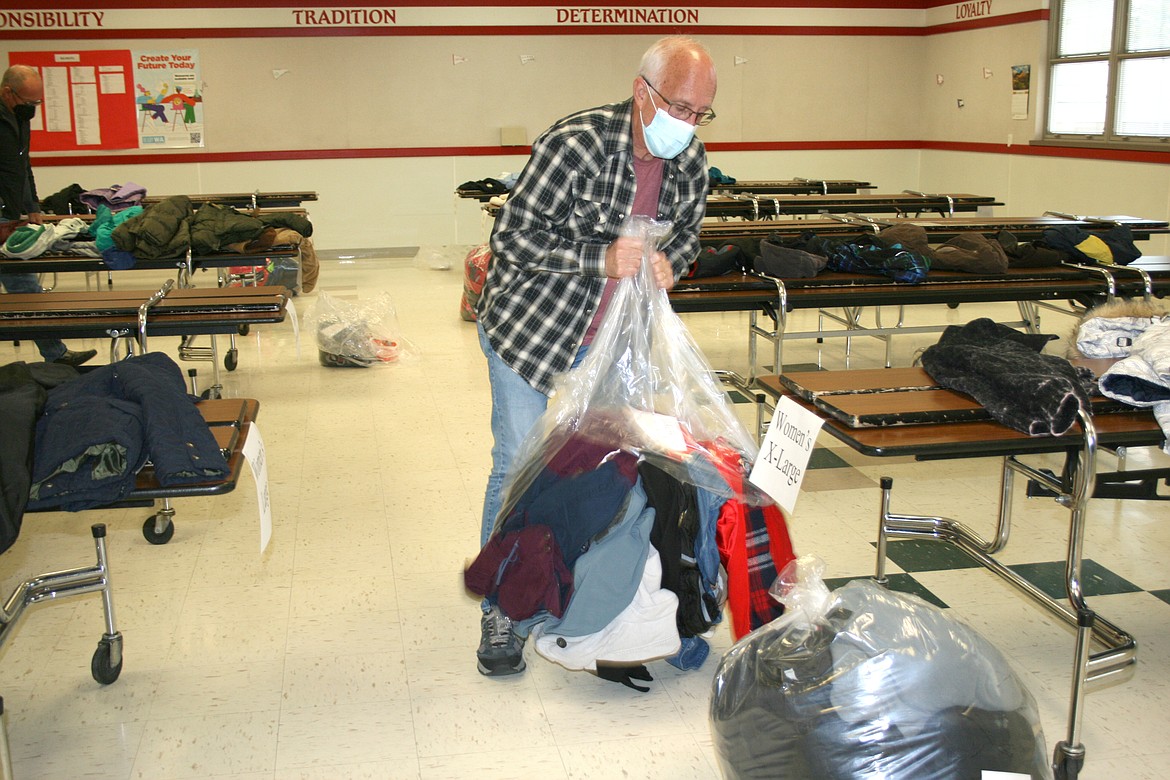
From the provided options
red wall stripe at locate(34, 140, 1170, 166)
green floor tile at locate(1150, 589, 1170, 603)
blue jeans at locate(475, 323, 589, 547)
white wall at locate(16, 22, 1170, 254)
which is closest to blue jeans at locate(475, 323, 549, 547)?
blue jeans at locate(475, 323, 589, 547)

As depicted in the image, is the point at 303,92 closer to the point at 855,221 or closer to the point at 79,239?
the point at 79,239

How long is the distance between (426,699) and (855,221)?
406 centimetres

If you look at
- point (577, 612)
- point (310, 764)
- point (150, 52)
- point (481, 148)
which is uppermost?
point (150, 52)

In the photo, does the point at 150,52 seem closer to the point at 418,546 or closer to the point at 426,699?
the point at 418,546

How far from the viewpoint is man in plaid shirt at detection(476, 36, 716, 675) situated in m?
2.16

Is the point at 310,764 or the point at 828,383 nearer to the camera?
the point at 310,764

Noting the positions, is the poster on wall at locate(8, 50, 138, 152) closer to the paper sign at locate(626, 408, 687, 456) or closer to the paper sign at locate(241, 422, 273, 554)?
the paper sign at locate(241, 422, 273, 554)

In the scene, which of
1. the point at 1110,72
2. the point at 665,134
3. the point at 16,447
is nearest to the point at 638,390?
the point at 665,134

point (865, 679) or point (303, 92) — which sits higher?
point (303, 92)

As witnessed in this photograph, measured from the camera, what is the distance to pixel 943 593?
9.17 ft

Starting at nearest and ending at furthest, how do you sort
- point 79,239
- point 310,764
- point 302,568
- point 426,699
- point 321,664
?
point 310,764 < point 426,699 < point 321,664 < point 302,568 < point 79,239

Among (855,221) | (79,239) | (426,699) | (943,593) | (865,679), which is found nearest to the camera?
(865,679)

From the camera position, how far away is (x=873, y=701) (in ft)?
5.15

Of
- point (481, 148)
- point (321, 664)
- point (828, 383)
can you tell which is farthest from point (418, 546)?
point (481, 148)
